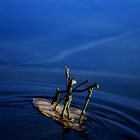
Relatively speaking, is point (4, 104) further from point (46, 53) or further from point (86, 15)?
point (86, 15)

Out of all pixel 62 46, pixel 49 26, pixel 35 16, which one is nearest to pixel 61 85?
pixel 62 46

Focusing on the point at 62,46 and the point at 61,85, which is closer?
the point at 61,85

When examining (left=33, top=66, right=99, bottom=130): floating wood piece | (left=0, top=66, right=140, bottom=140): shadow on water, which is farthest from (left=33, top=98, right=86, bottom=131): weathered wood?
(left=0, top=66, right=140, bottom=140): shadow on water

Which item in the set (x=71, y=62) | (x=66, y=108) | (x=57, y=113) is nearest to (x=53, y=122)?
(x=66, y=108)

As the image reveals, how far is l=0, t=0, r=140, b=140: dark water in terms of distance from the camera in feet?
40.1

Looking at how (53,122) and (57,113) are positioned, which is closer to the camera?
(53,122)

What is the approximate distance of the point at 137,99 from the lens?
1491cm

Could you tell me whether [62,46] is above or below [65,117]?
above

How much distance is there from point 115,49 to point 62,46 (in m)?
2.47

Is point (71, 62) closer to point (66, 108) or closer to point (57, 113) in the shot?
point (57, 113)

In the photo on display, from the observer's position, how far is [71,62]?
712 inches

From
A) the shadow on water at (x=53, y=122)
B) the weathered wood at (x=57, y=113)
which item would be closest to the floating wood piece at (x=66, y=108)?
the weathered wood at (x=57, y=113)

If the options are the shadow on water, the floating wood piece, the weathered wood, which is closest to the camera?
the shadow on water

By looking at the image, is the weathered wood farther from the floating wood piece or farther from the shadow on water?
the shadow on water
